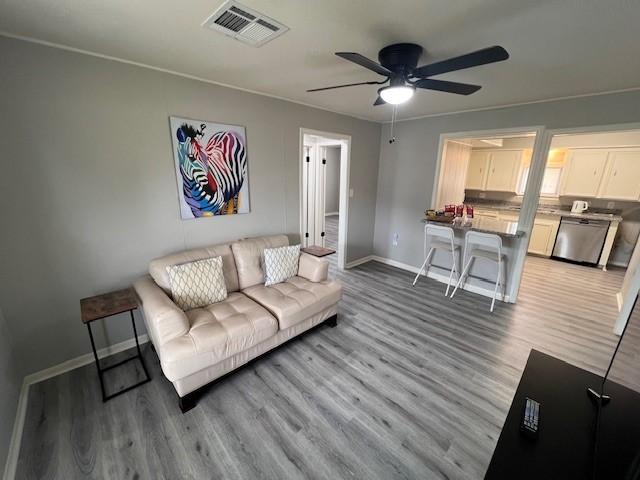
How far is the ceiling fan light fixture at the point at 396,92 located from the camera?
1696 mm

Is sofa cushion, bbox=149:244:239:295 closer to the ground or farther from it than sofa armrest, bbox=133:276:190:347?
farther from it

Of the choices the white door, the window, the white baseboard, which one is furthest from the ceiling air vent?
the window

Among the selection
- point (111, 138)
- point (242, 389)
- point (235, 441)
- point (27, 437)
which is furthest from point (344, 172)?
point (27, 437)

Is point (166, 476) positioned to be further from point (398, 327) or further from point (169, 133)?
point (169, 133)

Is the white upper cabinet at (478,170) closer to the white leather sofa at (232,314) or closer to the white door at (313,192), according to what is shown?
the white door at (313,192)

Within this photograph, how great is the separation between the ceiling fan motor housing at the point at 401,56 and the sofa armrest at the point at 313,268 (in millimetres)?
1813

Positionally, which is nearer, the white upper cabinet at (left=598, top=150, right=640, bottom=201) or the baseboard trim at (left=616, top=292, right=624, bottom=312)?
the baseboard trim at (left=616, top=292, right=624, bottom=312)

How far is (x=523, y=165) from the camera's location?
534 centimetres

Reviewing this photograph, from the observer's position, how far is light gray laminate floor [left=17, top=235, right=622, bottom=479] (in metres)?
1.47

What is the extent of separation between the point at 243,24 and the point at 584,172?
640 cm

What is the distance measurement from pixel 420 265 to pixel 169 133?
3.90 m

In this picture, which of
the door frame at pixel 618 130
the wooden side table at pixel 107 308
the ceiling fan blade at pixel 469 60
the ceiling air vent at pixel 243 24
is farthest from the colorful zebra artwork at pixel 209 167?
the door frame at pixel 618 130

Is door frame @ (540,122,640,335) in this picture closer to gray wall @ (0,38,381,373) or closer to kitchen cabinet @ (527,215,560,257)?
kitchen cabinet @ (527,215,560,257)

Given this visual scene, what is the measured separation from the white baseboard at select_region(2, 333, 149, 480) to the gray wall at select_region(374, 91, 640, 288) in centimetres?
383
